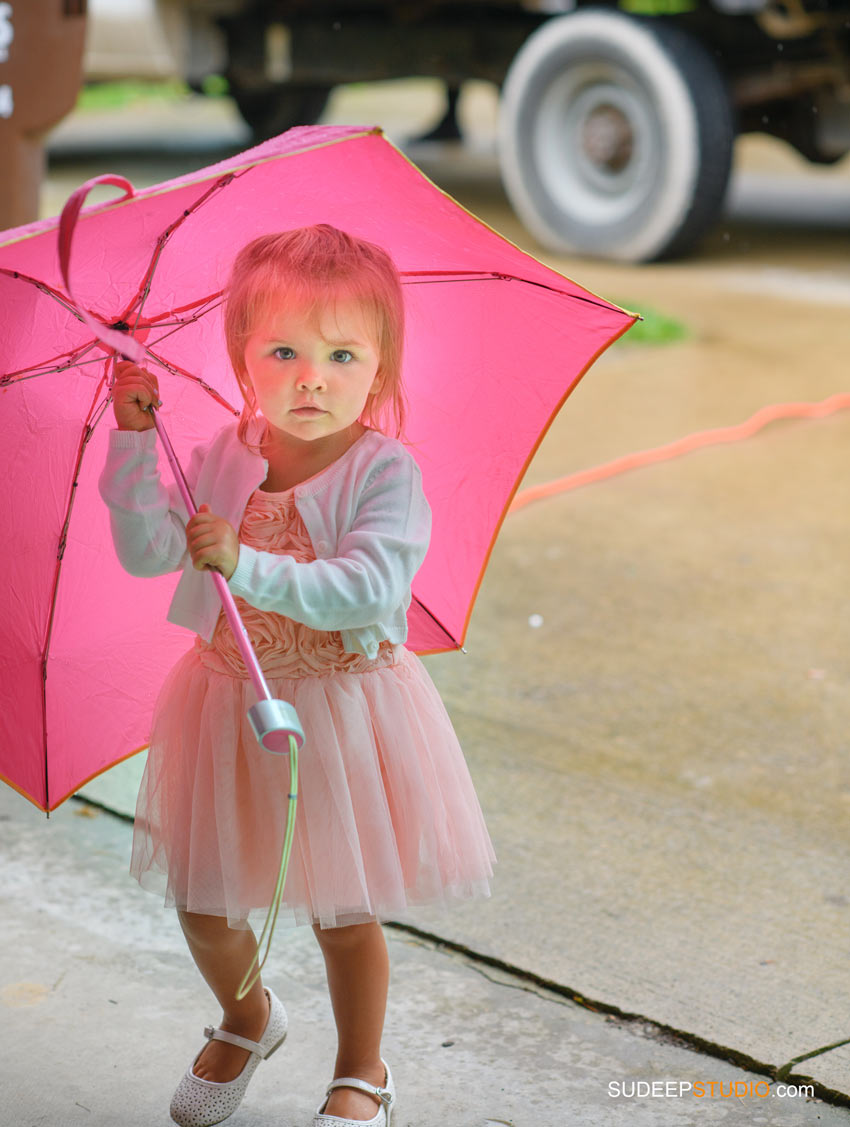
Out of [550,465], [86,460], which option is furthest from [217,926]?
[550,465]

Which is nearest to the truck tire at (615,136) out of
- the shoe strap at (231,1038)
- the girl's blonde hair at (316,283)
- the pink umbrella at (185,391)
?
the pink umbrella at (185,391)

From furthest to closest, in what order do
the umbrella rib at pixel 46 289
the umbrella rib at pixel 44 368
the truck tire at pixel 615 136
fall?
the truck tire at pixel 615 136
the umbrella rib at pixel 44 368
the umbrella rib at pixel 46 289

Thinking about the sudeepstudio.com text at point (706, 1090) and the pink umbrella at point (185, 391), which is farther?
the sudeepstudio.com text at point (706, 1090)

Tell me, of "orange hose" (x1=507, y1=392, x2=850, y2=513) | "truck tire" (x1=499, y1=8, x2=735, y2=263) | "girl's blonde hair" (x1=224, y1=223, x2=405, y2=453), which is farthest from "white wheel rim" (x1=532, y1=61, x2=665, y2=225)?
"girl's blonde hair" (x1=224, y1=223, x2=405, y2=453)

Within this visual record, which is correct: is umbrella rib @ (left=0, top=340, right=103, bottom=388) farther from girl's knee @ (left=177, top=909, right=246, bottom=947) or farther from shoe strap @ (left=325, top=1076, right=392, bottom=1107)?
shoe strap @ (left=325, top=1076, right=392, bottom=1107)

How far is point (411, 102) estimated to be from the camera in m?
16.2

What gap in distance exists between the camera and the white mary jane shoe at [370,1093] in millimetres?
2025

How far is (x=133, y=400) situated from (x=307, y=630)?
36cm

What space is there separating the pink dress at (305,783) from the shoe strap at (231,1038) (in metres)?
0.25

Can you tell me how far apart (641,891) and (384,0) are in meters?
7.07

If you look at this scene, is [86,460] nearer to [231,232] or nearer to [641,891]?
[231,232]

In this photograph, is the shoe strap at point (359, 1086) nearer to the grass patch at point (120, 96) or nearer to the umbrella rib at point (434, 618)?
the umbrella rib at point (434, 618)

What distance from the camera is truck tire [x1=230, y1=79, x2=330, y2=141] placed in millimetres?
11352

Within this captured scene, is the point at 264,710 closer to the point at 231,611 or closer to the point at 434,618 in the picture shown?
the point at 231,611
